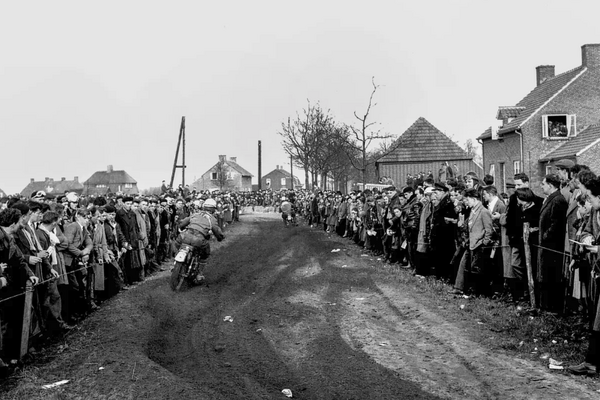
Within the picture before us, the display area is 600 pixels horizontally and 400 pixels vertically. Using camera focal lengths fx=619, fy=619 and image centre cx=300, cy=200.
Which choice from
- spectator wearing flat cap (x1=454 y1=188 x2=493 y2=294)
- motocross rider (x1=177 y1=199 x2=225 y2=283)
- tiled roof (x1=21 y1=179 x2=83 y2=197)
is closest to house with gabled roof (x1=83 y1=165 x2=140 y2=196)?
tiled roof (x1=21 y1=179 x2=83 y2=197)

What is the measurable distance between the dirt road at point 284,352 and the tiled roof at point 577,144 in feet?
82.8

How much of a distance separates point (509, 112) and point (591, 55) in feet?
20.4


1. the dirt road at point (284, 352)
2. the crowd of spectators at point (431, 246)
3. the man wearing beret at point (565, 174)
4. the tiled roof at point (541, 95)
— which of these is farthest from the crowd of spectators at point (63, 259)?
the tiled roof at point (541, 95)

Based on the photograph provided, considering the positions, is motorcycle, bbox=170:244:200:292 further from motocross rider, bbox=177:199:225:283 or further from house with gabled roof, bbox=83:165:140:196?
house with gabled roof, bbox=83:165:140:196

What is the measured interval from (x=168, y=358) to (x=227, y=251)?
14457 millimetres

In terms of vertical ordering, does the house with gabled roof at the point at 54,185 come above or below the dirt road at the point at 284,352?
above

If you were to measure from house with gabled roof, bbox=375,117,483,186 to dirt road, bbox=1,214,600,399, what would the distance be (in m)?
38.2

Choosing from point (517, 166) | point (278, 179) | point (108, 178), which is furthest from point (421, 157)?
point (108, 178)

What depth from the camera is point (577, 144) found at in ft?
117

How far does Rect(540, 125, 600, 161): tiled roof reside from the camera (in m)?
34.3

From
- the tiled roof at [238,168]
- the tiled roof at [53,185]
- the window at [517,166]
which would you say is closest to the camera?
the window at [517,166]

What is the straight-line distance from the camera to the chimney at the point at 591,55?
38.8 meters

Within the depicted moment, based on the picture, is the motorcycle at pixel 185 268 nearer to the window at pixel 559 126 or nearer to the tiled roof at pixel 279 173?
the window at pixel 559 126

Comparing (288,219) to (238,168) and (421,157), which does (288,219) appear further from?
(238,168)
